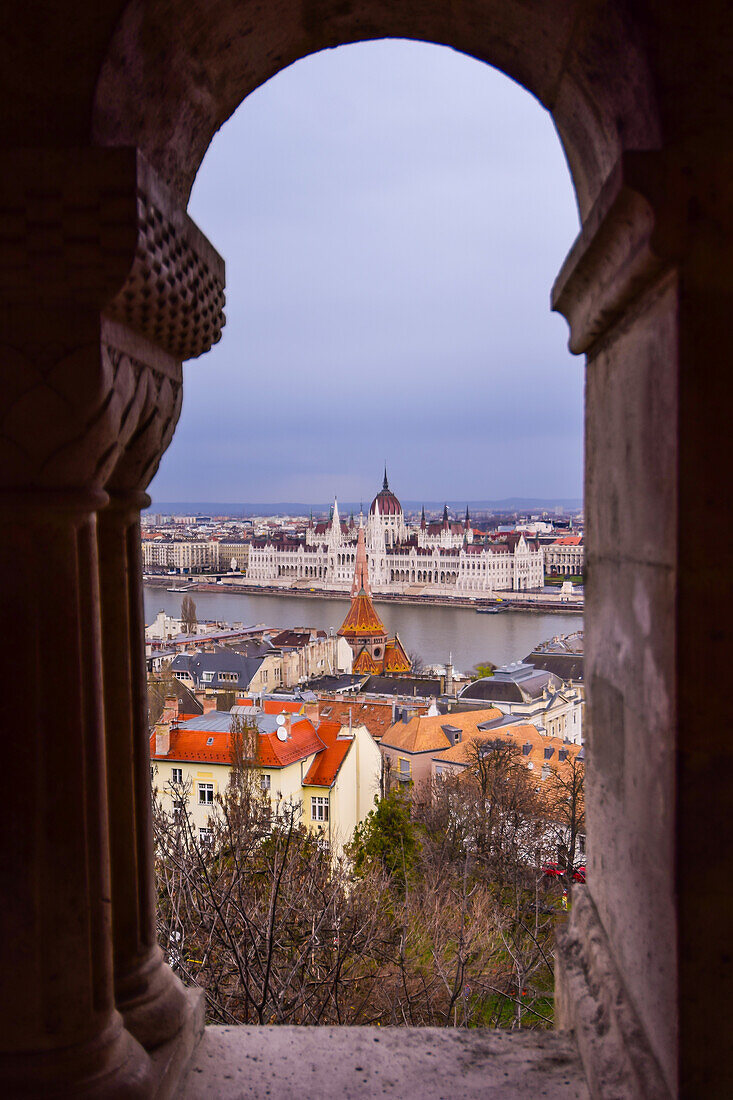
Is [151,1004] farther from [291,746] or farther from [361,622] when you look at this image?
[361,622]

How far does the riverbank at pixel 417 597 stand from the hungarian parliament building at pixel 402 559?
74.6 inches

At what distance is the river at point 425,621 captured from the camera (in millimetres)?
37656

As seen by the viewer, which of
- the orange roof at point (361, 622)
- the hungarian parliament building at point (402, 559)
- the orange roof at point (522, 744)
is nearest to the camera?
the orange roof at point (522, 744)

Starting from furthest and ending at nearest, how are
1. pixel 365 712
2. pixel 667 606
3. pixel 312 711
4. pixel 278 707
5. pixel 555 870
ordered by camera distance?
1. pixel 365 712
2. pixel 312 711
3. pixel 278 707
4. pixel 555 870
5. pixel 667 606

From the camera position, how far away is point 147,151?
1163 mm

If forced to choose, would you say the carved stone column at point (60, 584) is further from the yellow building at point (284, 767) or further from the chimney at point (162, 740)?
the chimney at point (162, 740)

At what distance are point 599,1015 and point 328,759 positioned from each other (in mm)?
10408

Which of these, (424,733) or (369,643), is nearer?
(424,733)

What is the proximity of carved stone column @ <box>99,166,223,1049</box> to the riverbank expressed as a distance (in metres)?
49.9

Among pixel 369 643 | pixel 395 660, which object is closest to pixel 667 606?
pixel 395 660

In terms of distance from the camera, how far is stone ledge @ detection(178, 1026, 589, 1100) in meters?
1.20

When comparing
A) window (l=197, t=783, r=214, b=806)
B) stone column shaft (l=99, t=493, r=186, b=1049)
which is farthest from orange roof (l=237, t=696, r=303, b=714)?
stone column shaft (l=99, t=493, r=186, b=1049)

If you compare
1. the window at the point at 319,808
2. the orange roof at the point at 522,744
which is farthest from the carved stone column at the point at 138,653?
the orange roof at the point at 522,744

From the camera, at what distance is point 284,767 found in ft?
34.3
